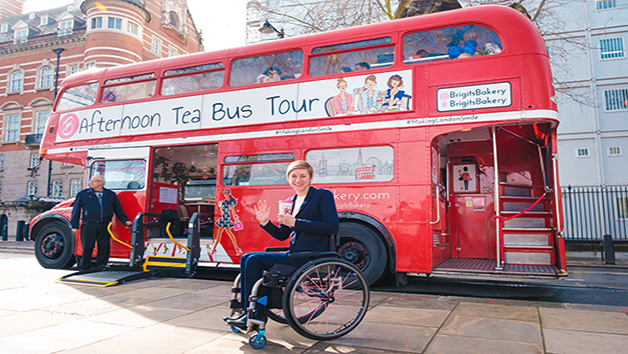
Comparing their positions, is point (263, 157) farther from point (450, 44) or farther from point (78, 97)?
point (78, 97)

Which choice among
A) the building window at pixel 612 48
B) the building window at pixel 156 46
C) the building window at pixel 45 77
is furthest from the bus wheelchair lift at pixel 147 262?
the building window at pixel 45 77

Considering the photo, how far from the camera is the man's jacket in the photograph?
7980 mm

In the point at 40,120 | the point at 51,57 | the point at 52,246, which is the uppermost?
the point at 51,57

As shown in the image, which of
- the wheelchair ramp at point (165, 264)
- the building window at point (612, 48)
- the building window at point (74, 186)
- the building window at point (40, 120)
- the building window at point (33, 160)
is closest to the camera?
the wheelchair ramp at point (165, 264)

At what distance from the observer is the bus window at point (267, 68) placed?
7.31m

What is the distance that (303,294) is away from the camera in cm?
350

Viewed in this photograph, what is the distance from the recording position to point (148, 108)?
8.41 m

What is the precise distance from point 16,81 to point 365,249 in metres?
40.1

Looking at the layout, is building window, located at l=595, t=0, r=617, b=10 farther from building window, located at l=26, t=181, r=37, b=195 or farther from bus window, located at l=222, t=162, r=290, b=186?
building window, located at l=26, t=181, r=37, b=195

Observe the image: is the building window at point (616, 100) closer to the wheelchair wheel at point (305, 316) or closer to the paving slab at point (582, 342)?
the paving slab at point (582, 342)

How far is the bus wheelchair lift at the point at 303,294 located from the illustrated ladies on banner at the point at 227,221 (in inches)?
143

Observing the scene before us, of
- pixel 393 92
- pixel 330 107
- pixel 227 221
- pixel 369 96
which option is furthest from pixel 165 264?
pixel 393 92

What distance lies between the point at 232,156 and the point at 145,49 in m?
29.5

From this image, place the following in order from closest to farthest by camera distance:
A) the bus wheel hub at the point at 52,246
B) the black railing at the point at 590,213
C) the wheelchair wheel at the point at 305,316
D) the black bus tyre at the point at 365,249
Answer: the wheelchair wheel at the point at 305,316, the black bus tyre at the point at 365,249, the bus wheel hub at the point at 52,246, the black railing at the point at 590,213
